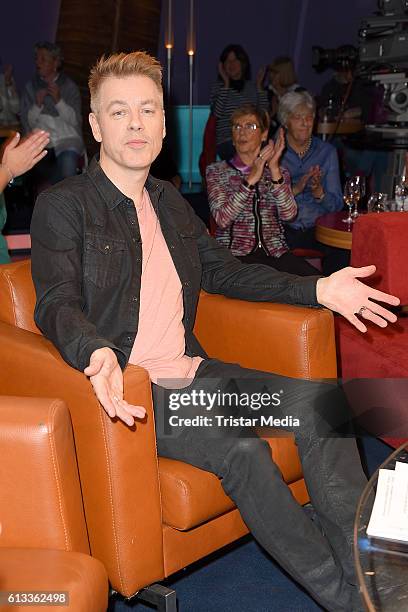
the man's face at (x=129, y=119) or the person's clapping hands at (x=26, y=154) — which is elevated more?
the man's face at (x=129, y=119)

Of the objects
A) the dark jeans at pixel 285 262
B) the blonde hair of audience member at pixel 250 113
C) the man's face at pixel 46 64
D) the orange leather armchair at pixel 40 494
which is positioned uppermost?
the man's face at pixel 46 64

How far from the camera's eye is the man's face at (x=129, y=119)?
2295mm

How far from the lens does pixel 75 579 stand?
1.66 m

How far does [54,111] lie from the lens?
6.64 meters

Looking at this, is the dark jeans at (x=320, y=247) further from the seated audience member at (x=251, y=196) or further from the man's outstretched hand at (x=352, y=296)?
the man's outstretched hand at (x=352, y=296)

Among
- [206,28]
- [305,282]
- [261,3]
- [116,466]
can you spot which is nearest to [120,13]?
[206,28]

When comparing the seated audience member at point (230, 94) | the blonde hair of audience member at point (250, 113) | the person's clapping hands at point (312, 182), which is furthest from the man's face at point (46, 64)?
the blonde hair of audience member at point (250, 113)

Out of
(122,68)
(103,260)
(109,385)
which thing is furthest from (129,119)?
(109,385)

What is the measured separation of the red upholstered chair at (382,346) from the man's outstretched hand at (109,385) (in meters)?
1.21

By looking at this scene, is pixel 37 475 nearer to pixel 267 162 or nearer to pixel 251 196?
pixel 251 196

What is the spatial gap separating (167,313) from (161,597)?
0.76 metres

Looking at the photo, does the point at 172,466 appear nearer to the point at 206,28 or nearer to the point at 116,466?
the point at 116,466

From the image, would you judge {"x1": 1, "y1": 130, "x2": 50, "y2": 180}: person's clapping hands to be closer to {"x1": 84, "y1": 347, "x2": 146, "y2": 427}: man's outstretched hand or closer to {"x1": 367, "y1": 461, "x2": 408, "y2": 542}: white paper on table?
{"x1": 84, "y1": 347, "x2": 146, "y2": 427}: man's outstretched hand

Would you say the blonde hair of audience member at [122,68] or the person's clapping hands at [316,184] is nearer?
the blonde hair of audience member at [122,68]
